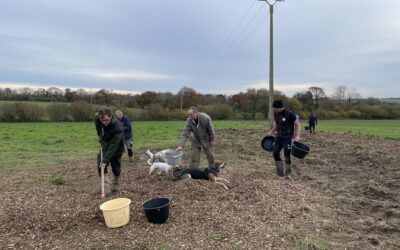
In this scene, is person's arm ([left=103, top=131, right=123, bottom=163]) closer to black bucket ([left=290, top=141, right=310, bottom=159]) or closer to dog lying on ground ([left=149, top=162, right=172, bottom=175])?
dog lying on ground ([left=149, top=162, right=172, bottom=175])

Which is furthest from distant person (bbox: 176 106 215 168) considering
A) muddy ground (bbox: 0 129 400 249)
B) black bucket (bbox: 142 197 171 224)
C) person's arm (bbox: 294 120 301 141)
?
black bucket (bbox: 142 197 171 224)

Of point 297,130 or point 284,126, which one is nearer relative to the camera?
point 297,130

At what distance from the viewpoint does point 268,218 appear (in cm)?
589

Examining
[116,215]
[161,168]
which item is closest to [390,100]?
[161,168]

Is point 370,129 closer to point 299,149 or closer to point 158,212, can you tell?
point 299,149

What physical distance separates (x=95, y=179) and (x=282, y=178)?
4962 mm

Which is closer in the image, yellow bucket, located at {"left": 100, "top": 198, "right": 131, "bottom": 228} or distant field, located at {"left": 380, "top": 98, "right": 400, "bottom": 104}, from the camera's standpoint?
yellow bucket, located at {"left": 100, "top": 198, "right": 131, "bottom": 228}

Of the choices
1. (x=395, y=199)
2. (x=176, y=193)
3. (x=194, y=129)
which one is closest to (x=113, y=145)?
(x=176, y=193)

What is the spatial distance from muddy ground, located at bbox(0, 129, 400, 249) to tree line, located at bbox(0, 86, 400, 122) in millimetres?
43156

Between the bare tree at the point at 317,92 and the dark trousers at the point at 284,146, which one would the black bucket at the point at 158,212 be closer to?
the dark trousers at the point at 284,146

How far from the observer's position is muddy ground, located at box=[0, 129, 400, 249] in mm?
4988

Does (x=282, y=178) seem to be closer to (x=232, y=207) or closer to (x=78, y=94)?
(x=232, y=207)

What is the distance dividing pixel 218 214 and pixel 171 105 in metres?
56.4

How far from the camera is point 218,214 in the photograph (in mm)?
5887
